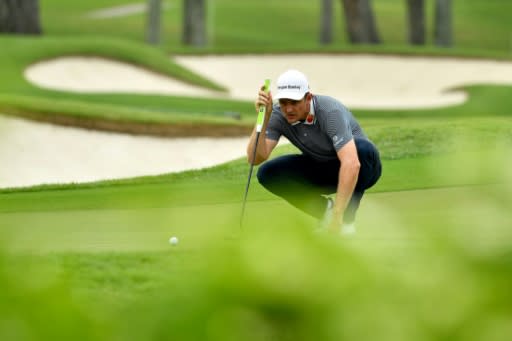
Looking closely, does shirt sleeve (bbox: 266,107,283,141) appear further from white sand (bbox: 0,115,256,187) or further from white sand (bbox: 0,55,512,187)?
white sand (bbox: 0,115,256,187)

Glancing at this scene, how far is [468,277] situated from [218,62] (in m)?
30.9

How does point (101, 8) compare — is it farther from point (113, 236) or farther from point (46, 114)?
point (113, 236)

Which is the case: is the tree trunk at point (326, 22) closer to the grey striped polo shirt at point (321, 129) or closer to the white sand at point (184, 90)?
the white sand at point (184, 90)

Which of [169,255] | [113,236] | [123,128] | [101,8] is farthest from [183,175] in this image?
[101,8]

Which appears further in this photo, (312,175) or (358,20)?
(358,20)

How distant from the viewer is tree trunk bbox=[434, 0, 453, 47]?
151ft

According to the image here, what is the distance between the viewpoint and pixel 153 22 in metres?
45.3

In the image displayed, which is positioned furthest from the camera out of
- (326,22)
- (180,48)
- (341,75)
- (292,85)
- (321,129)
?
(326,22)

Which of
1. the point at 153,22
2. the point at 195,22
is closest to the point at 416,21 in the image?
the point at 195,22

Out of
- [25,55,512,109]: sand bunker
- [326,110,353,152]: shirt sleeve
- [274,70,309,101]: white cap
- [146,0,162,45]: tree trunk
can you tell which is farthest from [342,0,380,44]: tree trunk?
[274,70,309,101]: white cap

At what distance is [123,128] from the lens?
17.3 meters

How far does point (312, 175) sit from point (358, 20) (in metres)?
33.8

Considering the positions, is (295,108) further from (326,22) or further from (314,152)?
(326,22)

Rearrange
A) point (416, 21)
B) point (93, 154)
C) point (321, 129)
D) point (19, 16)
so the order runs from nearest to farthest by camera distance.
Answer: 1. point (321, 129)
2. point (93, 154)
3. point (19, 16)
4. point (416, 21)
